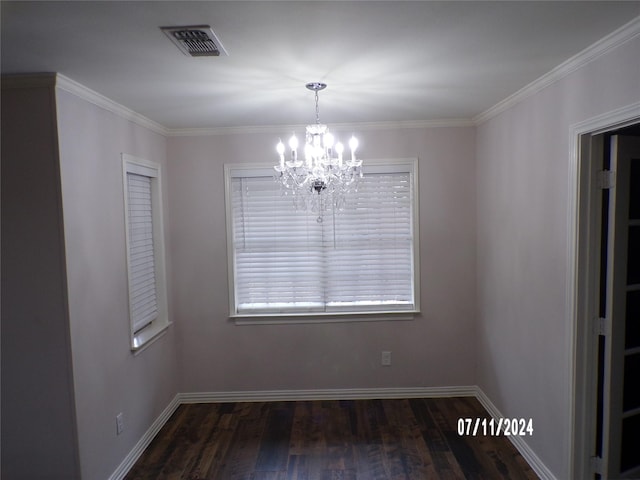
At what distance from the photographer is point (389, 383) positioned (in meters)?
3.75

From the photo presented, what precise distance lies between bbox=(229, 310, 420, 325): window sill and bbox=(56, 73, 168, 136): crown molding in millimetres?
1761

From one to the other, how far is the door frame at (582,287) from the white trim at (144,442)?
2750mm

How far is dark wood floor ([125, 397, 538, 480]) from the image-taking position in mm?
2719

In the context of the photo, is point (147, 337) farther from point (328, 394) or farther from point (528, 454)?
point (528, 454)

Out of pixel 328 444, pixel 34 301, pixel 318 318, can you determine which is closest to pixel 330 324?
pixel 318 318

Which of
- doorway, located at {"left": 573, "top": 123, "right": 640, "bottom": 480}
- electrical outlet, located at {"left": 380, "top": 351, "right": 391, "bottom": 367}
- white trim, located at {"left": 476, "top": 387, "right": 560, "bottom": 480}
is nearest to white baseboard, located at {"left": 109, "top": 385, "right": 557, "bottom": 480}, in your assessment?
electrical outlet, located at {"left": 380, "top": 351, "right": 391, "bottom": 367}

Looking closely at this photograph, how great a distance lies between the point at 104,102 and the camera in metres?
2.61

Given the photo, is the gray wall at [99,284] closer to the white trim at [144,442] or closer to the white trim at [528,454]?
the white trim at [144,442]

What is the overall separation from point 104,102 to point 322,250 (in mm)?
2037

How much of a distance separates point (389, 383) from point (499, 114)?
247 cm

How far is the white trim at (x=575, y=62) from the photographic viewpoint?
173 cm

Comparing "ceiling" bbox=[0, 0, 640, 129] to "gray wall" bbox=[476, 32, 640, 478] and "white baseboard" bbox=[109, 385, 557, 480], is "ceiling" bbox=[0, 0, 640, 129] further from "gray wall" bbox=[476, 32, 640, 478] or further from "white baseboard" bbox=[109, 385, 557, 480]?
"white baseboard" bbox=[109, 385, 557, 480]

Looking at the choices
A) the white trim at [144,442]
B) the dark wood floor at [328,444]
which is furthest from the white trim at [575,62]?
the white trim at [144,442]

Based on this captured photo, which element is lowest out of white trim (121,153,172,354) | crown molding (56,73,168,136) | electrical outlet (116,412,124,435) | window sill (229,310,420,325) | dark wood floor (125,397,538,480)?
dark wood floor (125,397,538,480)
